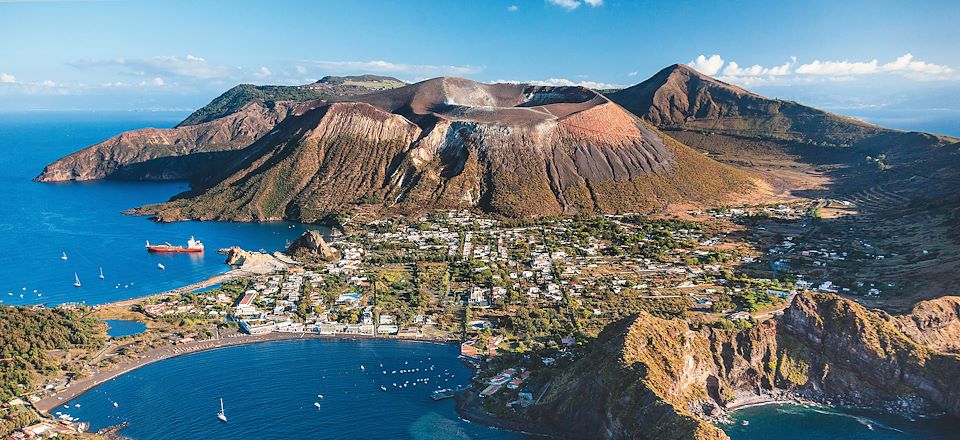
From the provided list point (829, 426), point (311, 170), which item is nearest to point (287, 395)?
point (829, 426)

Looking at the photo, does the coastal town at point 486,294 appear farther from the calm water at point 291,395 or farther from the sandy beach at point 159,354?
the calm water at point 291,395

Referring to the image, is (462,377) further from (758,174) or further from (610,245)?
(758,174)

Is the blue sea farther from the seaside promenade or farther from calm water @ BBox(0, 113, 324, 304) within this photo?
the seaside promenade

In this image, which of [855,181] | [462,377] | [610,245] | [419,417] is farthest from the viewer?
[855,181]

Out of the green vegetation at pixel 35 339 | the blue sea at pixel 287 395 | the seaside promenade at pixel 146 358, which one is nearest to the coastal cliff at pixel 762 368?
the blue sea at pixel 287 395

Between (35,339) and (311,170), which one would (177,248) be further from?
(311,170)

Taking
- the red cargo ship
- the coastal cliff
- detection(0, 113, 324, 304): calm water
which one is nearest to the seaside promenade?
detection(0, 113, 324, 304): calm water

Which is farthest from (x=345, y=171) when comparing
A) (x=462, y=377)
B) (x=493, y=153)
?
(x=462, y=377)
